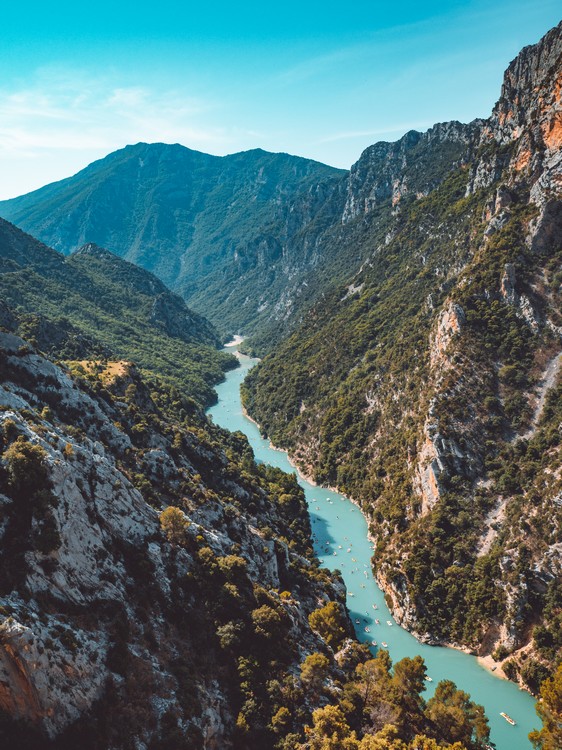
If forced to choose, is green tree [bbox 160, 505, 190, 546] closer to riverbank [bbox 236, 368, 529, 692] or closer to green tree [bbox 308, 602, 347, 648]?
green tree [bbox 308, 602, 347, 648]

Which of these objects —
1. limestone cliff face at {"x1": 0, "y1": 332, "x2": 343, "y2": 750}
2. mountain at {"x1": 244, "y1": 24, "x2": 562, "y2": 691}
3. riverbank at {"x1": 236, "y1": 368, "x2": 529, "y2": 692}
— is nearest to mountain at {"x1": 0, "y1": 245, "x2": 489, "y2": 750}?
limestone cliff face at {"x1": 0, "y1": 332, "x2": 343, "y2": 750}

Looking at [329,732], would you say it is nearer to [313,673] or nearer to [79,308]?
[313,673]

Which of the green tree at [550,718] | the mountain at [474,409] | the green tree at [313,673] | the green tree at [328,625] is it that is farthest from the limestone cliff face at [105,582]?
the mountain at [474,409]

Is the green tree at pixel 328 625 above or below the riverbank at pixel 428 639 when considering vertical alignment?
above

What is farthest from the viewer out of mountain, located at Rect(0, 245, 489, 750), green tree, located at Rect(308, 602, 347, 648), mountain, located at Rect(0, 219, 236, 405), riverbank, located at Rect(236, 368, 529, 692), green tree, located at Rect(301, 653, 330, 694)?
mountain, located at Rect(0, 219, 236, 405)

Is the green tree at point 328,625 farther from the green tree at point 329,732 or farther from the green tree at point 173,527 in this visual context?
the green tree at point 173,527

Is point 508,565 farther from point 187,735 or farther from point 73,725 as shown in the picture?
point 73,725

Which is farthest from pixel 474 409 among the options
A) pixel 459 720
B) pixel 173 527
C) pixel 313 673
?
pixel 173 527
